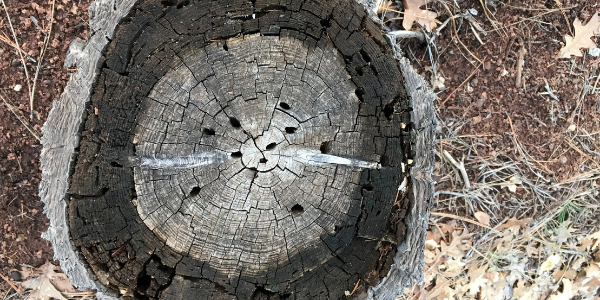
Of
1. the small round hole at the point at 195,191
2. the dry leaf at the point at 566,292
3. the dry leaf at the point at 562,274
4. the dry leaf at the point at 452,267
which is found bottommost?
the dry leaf at the point at 566,292

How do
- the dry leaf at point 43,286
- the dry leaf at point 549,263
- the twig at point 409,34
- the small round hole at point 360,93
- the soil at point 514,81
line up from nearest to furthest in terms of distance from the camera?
the small round hole at point 360,93
the twig at point 409,34
the dry leaf at point 43,286
the soil at point 514,81
the dry leaf at point 549,263

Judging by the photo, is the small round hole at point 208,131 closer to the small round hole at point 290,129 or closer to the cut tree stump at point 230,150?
the cut tree stump at point 230,150

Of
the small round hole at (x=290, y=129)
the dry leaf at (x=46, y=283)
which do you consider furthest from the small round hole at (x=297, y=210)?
the dry leaf at (x=46, y=283)

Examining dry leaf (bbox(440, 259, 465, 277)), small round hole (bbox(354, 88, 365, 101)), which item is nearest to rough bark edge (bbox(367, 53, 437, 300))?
small round hole (bbox(354, 88, 365, 101))

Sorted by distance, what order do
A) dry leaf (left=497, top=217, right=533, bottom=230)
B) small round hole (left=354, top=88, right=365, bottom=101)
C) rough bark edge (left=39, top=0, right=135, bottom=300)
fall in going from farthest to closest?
dry leaf (left=497, top=217, right=533, bottom=230) < small round hole (left=354, top=88, right=365, bottom=101) < rough bark edge (left=39, top=0, right=135, bottom=300)

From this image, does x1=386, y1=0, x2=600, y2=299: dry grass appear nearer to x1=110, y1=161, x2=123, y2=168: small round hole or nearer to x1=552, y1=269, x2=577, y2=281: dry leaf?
x1=552, y1=269, x2=577, y2=281: dry leaf

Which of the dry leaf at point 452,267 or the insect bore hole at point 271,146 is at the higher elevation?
the insect bore hole at point 271,146

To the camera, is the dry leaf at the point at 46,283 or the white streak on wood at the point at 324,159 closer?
the white streak on wood at the point at 324,159

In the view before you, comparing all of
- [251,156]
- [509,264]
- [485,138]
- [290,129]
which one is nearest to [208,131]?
[251,156]

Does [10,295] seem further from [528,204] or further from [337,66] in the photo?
[528,204]
